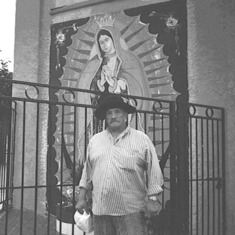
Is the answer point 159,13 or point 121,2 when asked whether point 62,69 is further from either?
point 159,13

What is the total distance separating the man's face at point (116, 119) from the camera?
3.35 m

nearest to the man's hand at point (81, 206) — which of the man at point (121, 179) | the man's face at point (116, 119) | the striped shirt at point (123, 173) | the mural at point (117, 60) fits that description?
the man at point (121, 179)

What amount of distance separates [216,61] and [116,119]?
8.11ft

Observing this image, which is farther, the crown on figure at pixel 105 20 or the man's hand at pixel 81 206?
the crown on figure at pixel 105 20

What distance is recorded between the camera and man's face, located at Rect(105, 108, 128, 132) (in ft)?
11.0

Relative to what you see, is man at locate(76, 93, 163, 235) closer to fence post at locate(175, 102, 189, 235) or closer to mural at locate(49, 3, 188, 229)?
fence post at locate(175, 102, 189, 235)

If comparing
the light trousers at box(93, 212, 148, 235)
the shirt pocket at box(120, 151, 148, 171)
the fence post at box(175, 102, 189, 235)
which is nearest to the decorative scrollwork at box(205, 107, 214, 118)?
the fence post at box(175, 102, 189, 235)

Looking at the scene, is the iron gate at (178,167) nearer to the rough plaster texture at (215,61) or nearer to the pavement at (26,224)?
the pavement at (26,224)

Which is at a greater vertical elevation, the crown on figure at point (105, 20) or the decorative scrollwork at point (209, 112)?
the crown on figure at point (105, 20)

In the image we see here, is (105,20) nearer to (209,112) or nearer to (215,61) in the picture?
(215,61)

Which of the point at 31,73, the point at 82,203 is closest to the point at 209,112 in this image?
the point at 82,203

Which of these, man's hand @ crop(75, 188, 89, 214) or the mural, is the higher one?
the mural

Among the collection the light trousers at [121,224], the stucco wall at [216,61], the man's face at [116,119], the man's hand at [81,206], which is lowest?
the light trousers at [121,224]

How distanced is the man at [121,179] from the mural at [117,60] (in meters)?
2.17
